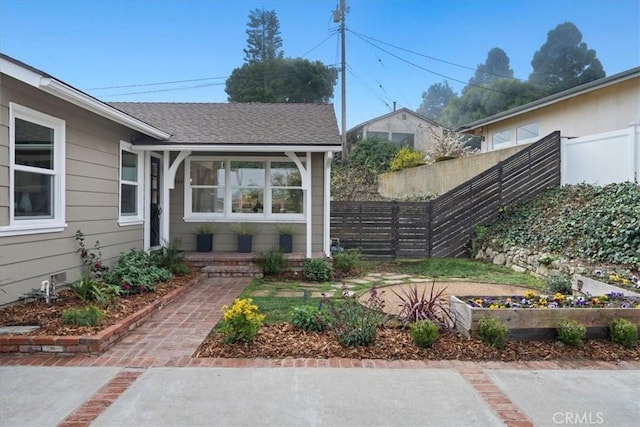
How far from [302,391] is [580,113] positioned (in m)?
13.1

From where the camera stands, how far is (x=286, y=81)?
27.1m

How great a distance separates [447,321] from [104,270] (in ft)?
16.2

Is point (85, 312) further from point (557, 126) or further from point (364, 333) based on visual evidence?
Answer: point (557, 126)

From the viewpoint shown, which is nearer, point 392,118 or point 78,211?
point 78,211

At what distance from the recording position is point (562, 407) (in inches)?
111

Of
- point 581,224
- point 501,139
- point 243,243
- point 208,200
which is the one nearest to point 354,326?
point 243,243

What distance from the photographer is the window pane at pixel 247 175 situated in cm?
885

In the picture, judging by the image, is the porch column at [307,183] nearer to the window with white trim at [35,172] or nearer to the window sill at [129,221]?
the window sill at [129,221]

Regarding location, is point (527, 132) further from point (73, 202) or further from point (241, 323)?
point (73, 202)

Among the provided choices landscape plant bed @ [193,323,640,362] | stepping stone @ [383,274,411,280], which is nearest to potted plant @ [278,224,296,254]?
stepping stone @ [383,274,411,280]

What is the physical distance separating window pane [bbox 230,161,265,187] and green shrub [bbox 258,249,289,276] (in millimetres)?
1926

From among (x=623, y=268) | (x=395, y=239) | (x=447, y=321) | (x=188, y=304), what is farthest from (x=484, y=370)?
(x=395, y=239)

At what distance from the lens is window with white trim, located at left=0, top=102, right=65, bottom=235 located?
462 centimetres

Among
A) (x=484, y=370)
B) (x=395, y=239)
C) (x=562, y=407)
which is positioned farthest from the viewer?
(x=395, y=239)
